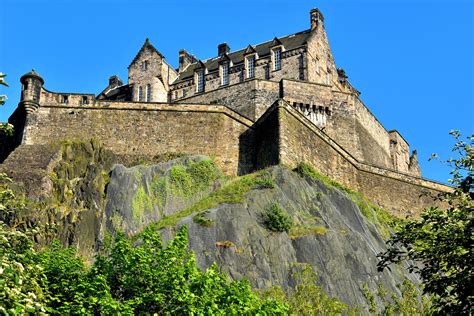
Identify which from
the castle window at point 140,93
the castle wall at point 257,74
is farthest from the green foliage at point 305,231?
the castle window at point 140,93

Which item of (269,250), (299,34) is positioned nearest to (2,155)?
(269,250)

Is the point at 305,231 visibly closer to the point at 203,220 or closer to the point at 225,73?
the point at 203,220

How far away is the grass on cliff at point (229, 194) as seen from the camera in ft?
102

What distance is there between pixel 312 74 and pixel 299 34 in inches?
196

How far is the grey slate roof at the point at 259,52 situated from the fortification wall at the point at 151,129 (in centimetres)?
1229

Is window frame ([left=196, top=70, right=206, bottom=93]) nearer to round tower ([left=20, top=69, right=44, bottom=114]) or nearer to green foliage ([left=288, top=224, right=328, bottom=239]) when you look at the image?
round tower ([left=20, top=69, right=44, bottom=114])

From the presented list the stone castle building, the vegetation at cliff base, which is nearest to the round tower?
the stone castle building

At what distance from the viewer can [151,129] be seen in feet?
126

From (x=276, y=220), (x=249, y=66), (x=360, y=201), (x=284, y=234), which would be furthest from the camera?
(x=249, y=66)

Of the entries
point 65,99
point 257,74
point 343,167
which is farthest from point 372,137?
point 65,99

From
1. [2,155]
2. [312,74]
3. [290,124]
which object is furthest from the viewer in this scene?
[312,74]

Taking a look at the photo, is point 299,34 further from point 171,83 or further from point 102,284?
point 102,284

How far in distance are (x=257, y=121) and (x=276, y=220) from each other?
1117cm

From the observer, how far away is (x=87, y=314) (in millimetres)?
16953
